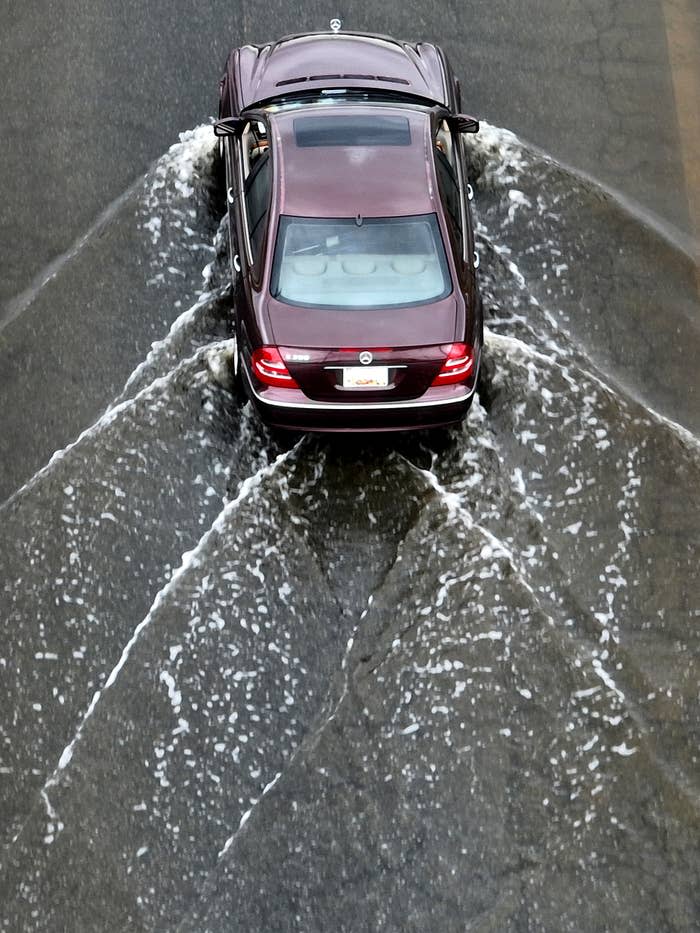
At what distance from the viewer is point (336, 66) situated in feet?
26.2

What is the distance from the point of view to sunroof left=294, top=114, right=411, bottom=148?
7188 millimetres

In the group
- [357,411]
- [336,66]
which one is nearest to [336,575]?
[357,411]

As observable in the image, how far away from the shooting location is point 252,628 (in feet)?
21.6

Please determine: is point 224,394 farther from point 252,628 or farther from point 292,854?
point 292,854

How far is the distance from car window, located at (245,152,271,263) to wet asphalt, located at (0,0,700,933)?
35.1 inches

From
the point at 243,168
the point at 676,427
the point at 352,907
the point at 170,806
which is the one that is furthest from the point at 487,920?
the point at 243,168

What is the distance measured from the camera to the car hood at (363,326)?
6.52 metres

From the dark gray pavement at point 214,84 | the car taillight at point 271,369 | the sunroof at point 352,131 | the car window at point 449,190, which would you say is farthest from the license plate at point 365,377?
the dark gray pavement at point 214,84

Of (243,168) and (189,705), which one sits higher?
(243,168)

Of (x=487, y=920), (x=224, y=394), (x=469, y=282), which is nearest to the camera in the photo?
(x=487, y=920)

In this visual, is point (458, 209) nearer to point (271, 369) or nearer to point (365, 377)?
point (365, 377)

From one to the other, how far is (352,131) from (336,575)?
9.91ft

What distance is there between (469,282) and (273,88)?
2298 mm

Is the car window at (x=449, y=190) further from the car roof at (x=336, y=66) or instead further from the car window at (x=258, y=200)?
the car window at (x=258, y=200)
